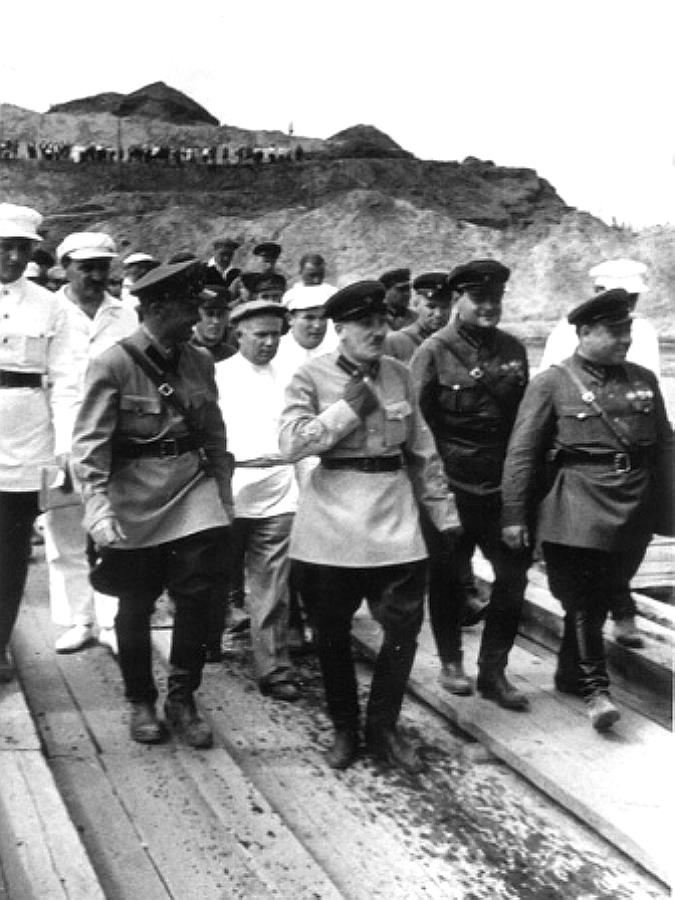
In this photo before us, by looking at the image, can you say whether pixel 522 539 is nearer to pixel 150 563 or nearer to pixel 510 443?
pixel 510 443

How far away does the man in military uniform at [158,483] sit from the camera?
14.3ft

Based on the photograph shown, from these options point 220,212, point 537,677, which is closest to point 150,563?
point 537,677

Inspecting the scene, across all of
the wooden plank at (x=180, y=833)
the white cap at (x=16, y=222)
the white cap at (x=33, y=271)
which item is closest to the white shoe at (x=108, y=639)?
the wooden plank at (x=180, y=833)

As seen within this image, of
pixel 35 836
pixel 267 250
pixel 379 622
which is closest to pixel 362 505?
pixel 379 622

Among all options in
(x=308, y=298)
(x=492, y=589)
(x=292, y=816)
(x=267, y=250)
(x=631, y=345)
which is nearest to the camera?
(x=292, y=816)

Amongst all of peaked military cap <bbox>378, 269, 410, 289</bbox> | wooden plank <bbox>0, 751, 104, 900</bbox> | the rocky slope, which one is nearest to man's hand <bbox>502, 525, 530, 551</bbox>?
wooden plank <bbox>0, 751, 104, 900</bbox>

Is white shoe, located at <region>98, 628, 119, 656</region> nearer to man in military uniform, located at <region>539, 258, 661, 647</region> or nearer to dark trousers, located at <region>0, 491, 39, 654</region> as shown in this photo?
dark trousers, located at <region>0, 491, 39, 654</region>

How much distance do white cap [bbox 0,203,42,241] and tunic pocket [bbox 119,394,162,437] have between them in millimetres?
972

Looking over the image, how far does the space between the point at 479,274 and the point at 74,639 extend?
2540 mm

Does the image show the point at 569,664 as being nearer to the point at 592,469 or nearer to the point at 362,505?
the point at 592,469

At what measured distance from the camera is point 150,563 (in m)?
4.57

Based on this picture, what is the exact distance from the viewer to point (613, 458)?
15.5 ft

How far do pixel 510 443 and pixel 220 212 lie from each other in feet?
161

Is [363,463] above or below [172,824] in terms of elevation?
above
